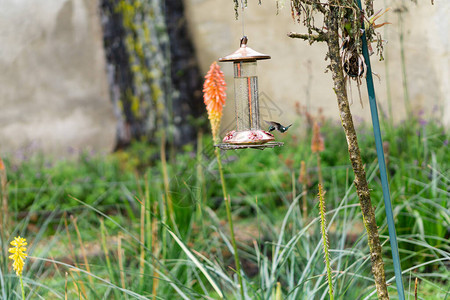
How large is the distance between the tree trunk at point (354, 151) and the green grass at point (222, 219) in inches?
17.7

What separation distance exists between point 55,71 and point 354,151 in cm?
555

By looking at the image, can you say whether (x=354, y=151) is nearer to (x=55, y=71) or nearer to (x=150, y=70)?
(x=150, y=70)

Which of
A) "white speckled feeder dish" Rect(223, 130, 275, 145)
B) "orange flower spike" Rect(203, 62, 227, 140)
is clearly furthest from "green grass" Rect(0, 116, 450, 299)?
"white speckled feeder dish" Rect(223, 130, 275, 145)

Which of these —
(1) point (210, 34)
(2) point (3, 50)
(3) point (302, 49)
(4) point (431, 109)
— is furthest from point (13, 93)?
(4) point (431, 109)

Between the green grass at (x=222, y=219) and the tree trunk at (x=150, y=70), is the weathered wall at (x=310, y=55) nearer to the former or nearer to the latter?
the tree trunk at (x=150, y=70)

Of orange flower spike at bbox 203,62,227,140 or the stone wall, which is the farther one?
the stone wall

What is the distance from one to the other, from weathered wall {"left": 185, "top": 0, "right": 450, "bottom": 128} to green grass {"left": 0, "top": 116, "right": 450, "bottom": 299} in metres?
0.56

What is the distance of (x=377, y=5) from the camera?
5020 millimetres

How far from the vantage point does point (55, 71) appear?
6453 millimetres

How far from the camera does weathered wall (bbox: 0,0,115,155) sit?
632 centimetres

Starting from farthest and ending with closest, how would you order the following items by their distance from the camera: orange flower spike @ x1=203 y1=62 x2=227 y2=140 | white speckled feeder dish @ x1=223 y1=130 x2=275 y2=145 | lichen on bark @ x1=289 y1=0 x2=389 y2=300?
1. orange flower spike @ x1=203 y1=62 x2=227 y2=140
2. white speckled feeder dish @ x1=223 y1=130 x2=275 y2=145
3. lichen on bark @ x1=289 y1=0 x2=389 y2=300

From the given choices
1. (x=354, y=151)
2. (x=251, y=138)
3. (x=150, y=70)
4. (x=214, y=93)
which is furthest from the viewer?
(x=150, y=70)

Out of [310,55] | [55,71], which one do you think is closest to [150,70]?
[55,71]

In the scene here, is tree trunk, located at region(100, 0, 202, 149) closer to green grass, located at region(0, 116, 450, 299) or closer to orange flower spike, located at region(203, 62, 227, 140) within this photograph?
green grass, located at region(0, 116, 450, 299)
